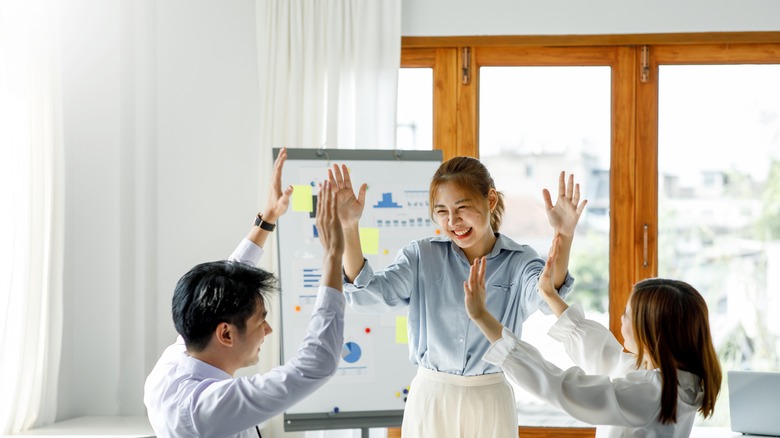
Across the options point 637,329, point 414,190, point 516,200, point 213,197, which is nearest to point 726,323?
point 516,200

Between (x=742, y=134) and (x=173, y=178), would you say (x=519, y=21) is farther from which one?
(x=173, y=178)

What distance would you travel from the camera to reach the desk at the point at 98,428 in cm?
346

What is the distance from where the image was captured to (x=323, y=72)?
3.95 m

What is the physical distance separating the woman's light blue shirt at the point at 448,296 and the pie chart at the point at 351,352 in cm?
102

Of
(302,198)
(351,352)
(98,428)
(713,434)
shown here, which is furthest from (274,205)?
(98,428)

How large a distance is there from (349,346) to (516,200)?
1.28 m

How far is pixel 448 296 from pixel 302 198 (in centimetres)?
123

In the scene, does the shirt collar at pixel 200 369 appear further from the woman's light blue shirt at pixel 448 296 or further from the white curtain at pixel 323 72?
the white curtain at pixel 323 72

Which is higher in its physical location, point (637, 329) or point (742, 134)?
point (742, 134)

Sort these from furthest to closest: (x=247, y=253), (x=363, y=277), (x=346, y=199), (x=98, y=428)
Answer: (x=98, y=428)
(x=363, y=277)
(x=247, y=253)
(x=346, y=199)

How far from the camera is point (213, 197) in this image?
4051 millimetres

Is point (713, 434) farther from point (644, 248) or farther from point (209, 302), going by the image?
point (209, 302)

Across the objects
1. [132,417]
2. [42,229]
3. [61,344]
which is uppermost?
[42,229]

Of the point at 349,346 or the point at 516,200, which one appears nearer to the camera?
the point at 349,346
